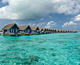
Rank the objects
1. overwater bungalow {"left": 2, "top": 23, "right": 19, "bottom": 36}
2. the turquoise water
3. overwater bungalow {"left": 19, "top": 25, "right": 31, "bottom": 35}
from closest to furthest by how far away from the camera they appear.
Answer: the turquoise water
overwater bungalow {"left": 2, "top": 23, "right": 19, "bottom": 36}
overwater bungalow {"left": 19, "top": 25, "right": 31, "bottom": 35}

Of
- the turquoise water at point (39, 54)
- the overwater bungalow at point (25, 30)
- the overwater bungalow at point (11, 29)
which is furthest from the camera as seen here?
the overwater bungalow at point (25, 30)

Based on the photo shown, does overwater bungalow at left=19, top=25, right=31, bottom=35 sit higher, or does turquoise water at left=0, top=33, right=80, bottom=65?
overwater bungalow at left=19, top=25, right=31, bottom=35

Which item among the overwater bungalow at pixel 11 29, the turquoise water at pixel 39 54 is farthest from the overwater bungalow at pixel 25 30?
the turquoise water at pixel 39 54

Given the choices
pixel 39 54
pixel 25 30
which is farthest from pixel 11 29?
pixel 39 54

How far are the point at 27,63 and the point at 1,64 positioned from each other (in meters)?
2.31

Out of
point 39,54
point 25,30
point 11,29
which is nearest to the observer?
point 39,54

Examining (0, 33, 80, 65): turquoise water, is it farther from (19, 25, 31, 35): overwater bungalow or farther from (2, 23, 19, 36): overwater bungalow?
(19, 25, 31, 35): overwater bungalow

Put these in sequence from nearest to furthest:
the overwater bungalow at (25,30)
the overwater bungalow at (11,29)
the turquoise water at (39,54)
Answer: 1. the turquoise water at (39,54)
2. the overwater bungalow at (11,29)
3. the overwater bungalow at (25,30)

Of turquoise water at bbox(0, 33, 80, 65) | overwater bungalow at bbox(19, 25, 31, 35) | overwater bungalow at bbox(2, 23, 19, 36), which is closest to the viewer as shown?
turquoise water at bbox(0, 33, 80, 65)

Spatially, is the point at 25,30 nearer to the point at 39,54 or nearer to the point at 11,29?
the point at 11,29

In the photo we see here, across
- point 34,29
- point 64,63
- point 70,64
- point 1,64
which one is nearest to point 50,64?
point 64,63

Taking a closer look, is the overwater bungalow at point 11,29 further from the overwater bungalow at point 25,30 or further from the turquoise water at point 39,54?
the turquoise water at point 39,54

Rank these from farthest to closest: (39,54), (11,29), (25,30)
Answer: (25,30), (11,29), (39,54)

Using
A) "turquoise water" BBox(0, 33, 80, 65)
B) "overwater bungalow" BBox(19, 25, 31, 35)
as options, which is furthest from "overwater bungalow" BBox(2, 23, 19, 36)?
"turquoise water" BBox(0, 33, 80, 65)
